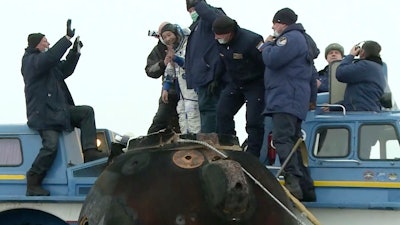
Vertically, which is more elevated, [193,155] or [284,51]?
[284,51]

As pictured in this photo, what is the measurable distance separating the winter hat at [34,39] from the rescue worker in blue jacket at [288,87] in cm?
343

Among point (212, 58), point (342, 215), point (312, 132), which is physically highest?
point (212, 58)

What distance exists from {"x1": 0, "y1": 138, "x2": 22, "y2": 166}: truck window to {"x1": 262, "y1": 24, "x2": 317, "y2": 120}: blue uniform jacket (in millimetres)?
3935

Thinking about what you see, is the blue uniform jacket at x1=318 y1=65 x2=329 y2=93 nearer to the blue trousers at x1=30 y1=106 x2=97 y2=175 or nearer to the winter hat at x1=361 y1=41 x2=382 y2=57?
the winter hat at x1=361 y1=41 x2=382 y2=57

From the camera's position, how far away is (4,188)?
1005cm

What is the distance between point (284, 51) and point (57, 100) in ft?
11.5

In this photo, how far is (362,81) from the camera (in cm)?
948

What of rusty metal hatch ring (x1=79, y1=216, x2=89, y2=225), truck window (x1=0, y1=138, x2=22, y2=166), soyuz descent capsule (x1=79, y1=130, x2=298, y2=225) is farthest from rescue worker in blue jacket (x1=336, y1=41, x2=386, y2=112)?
rusty metal hatch ring (x1=79, y1=216, x2=89, y2=225)

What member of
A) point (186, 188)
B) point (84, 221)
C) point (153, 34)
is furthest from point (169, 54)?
point (186, 188)

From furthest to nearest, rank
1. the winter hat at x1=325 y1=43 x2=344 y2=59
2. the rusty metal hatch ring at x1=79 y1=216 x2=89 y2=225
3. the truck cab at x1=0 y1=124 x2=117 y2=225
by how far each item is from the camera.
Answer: the winter hat at x1=325 y1=43 x2=344 y2=59
the truck cab at x1=0 y1=124 x2=117 y2=225
the rusty metal hatch ring at x1=79 y1=216 x2=89 y2=225

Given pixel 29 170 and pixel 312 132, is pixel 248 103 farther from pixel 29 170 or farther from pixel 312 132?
pixel 29 170

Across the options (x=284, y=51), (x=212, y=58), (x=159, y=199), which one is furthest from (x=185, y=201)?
(x=212, y=58)

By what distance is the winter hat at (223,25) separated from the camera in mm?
8328

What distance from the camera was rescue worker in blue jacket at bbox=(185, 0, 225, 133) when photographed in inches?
360
